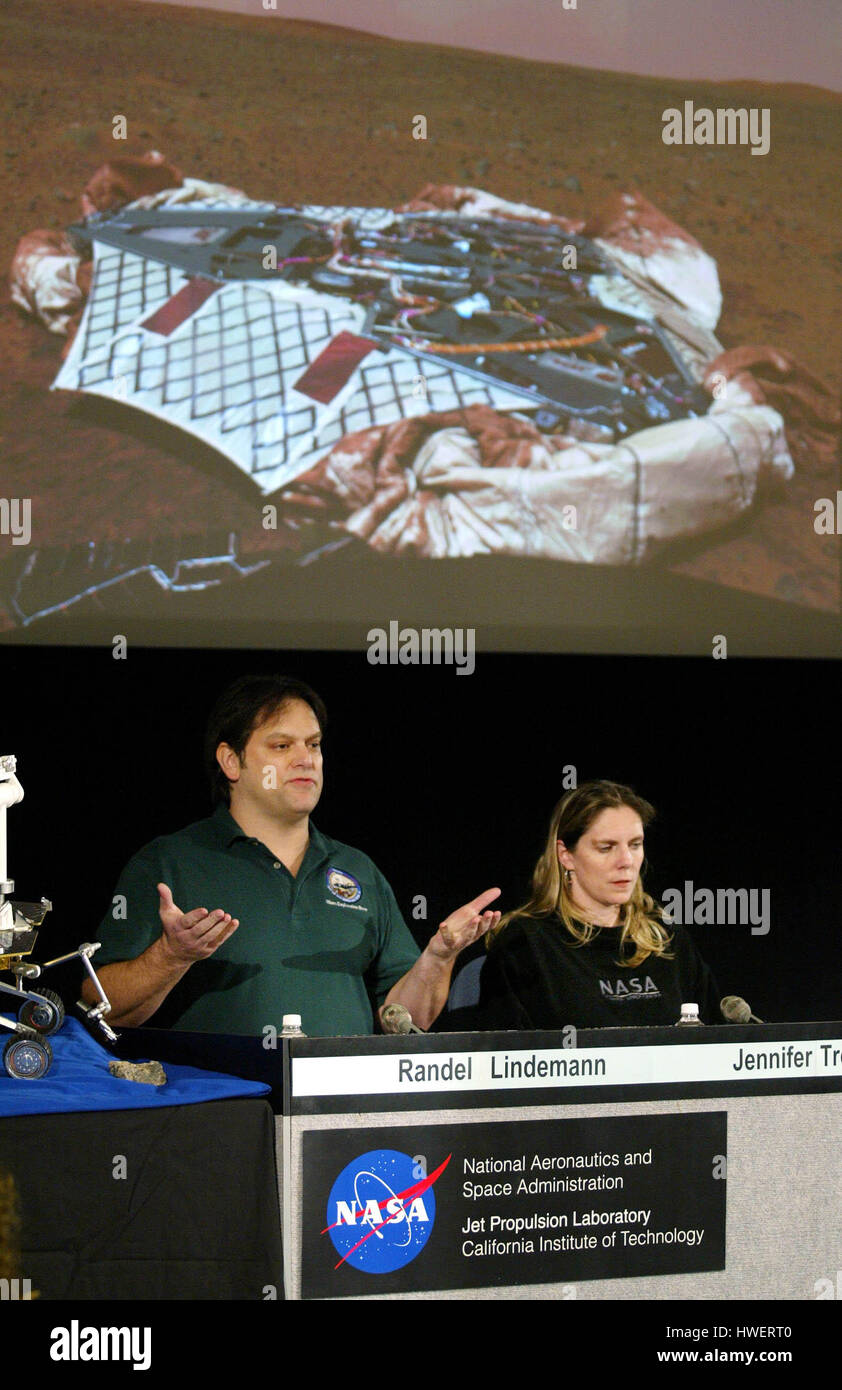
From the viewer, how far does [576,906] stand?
357 cm

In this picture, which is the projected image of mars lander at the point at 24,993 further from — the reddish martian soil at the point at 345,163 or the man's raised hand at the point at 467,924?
the reddish martian soil at the point at 345,163

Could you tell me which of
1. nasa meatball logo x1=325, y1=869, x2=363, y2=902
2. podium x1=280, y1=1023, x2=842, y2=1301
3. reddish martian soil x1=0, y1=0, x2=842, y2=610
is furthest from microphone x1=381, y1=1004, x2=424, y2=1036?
reddish martian soil x1=0, y1=0, x2=842, y2=610

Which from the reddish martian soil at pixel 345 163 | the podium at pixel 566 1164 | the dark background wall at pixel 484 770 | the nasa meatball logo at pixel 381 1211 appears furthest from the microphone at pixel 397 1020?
the reddish martian soil at pixel 345 163

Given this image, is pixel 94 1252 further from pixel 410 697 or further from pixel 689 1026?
pixel 410 697

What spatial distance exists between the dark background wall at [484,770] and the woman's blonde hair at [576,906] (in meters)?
0.83

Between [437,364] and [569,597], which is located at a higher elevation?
[437,364]

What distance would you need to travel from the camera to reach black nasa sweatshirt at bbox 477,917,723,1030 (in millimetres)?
3383

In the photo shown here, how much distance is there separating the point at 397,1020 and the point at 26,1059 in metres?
0.72

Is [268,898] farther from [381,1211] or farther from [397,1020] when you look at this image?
[381,1211]

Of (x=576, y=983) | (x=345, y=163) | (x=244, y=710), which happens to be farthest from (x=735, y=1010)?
(x=345, y=163)

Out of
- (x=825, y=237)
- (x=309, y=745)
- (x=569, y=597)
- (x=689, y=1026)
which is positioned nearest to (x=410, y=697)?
(x=569, y=597)

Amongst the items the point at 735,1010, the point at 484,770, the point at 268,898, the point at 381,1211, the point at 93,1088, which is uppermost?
the point at 484,770

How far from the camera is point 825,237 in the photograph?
4.85 metres
